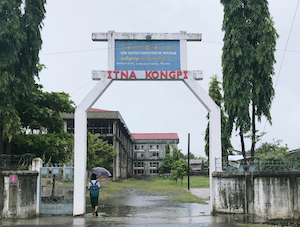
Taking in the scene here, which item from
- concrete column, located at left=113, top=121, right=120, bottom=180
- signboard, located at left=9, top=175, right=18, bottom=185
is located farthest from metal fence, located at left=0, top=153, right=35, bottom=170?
concrete column, located at left=113, top=121, right=120, bottom=180

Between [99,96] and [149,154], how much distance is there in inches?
2695

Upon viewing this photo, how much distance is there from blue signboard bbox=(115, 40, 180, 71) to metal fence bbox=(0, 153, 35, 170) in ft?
16.6

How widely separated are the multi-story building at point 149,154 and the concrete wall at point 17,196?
68730 mm

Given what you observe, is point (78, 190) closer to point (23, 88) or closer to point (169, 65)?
point (23, 88)

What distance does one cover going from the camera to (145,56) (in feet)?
44.9

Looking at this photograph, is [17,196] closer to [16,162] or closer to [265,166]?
[16,162]

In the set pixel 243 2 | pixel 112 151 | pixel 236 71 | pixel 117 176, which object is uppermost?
pixel 243 2

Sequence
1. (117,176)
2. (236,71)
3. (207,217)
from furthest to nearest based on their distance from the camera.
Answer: (117,176) < (236,71) < (207,217)

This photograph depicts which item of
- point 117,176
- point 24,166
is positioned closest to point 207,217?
point 24,166

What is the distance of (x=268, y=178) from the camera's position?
1234cm

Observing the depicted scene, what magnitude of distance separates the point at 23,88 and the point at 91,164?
81.6 feet

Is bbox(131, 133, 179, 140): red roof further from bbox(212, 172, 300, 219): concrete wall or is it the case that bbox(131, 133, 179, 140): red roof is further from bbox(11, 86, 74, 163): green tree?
bbox(212, 172, 300, 219): concrete wall

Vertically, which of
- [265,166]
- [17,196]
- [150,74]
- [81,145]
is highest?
[150,74]

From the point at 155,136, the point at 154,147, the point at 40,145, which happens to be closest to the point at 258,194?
the point at 40,145
